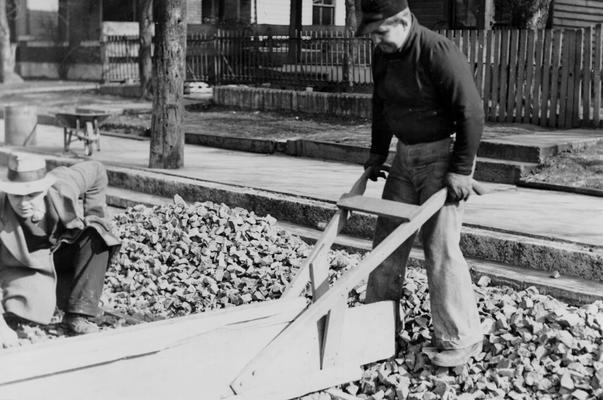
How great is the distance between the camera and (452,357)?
5227mm

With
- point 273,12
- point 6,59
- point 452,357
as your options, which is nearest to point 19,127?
point 452,357

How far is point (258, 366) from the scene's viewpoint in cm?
462

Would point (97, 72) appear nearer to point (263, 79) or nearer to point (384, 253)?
point (263, 79)

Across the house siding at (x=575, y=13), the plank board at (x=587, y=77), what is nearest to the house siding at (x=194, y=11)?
the house siding at (x=575, y=13)

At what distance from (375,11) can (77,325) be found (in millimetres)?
2761

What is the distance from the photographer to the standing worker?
194 inches

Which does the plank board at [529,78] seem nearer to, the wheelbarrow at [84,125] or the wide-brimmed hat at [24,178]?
the wheelbarrow at [84,125]

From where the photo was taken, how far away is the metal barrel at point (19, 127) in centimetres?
1498

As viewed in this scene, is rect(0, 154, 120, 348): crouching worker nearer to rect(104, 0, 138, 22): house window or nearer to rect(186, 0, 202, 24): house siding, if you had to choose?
rect(186, 0, 202, 24): house siding

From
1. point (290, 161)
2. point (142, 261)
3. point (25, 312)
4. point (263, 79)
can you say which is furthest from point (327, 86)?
point (25, 312)

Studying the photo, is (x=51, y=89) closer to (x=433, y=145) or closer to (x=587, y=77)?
(x=587, y=77)

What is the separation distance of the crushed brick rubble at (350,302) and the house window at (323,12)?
24409mm

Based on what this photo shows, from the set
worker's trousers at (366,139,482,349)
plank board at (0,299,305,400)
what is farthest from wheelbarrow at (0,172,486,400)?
worker's trousers at (366,139,482,349)

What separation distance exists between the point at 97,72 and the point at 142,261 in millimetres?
25462
